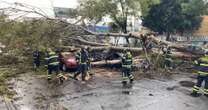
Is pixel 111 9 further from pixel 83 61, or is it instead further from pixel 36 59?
pixel 83 61

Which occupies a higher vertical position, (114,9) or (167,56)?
(114,9)

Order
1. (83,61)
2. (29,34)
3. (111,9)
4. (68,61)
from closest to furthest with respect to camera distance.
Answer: (83,61) < (29,34) < (68,61) < (111,9)

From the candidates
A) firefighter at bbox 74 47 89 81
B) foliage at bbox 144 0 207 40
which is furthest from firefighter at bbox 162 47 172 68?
foliage at bbox 144 0 207 40

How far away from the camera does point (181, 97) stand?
37.3 ft

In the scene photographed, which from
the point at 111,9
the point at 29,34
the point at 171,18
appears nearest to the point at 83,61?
the point at 29,34

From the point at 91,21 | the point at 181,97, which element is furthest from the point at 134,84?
the point at 91,21

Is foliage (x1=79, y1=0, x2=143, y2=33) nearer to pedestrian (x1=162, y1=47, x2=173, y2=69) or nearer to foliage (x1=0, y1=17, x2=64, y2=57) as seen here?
foliage (x1=0, y1=17, x2=64, y2=57)

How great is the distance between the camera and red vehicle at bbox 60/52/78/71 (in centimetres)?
1580

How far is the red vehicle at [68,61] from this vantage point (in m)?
15.8

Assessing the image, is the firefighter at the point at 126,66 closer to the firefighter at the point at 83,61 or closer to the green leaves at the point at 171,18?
the firefighter at the point at 83,61

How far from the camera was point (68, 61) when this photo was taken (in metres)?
15.8

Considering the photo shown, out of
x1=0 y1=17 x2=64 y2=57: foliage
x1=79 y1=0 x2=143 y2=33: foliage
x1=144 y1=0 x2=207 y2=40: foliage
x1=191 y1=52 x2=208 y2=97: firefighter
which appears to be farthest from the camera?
x1=144 y1=0 x2=207 y2=40: foliage

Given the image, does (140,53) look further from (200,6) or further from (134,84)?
(200,6)

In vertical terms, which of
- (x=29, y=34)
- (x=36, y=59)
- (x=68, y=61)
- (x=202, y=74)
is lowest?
(x=202, y=74)
